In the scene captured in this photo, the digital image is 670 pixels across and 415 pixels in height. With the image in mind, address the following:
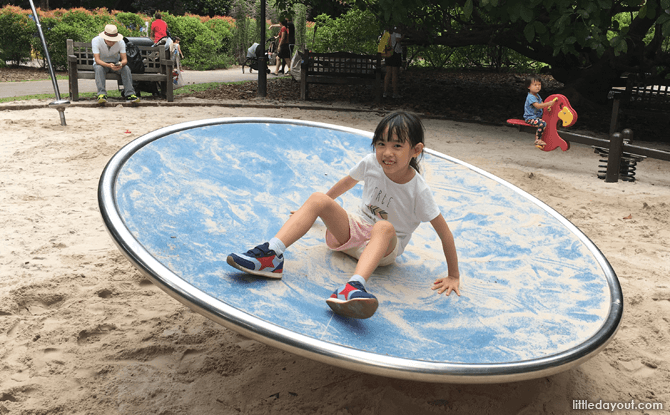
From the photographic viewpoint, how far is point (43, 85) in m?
10.8

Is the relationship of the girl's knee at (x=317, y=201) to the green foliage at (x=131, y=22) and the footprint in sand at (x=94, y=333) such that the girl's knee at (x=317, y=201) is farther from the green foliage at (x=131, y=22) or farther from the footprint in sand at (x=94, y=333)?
the green foliage at (x=131, y=22)

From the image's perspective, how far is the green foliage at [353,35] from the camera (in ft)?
47.8

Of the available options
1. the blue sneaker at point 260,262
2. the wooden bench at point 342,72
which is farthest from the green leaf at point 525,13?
the blue sneaker at point 260,262

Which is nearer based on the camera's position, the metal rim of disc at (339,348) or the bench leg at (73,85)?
the metal rim of disc at (339,348)

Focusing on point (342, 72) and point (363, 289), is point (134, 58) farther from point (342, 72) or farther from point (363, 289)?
point (363, 289)

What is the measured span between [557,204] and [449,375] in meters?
3.54

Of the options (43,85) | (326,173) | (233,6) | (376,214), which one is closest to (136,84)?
(43,85)

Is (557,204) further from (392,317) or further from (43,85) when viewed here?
(43,85)

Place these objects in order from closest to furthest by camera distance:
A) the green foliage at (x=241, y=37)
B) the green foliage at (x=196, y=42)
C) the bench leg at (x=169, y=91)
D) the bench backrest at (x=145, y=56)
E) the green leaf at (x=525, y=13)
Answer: the green leaf at (x=525, y=13)
the bench leg at (x=169, y=91)
the bench backrest at (x=145, y=56)
the green foliage at (x=196, y=42)
the green foliage at (x=241, y=37)

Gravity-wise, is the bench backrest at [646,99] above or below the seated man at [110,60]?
below

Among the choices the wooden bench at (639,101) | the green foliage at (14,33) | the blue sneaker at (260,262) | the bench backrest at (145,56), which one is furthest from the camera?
the green foliage at (14,33)

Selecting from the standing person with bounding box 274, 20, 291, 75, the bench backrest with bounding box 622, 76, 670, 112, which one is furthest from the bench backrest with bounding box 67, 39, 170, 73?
the bench backrest with bounding box 622, 76, 670, 112

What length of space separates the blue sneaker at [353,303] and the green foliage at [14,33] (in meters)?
14.3
